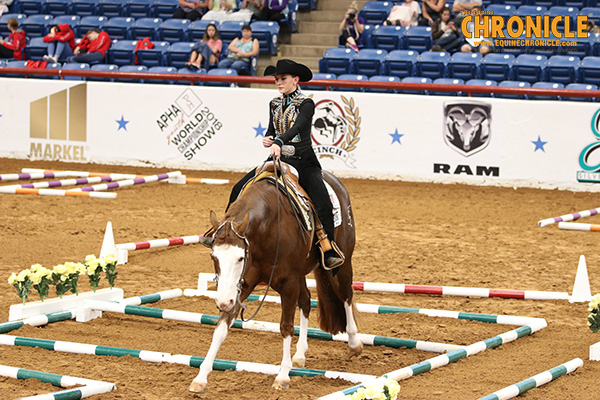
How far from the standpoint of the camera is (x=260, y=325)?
23.0ft

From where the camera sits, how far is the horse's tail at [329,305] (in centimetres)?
684

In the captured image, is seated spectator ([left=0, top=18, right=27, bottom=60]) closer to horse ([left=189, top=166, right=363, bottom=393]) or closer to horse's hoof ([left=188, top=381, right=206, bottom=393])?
horse ([left=189, top=166, right=363, bottom=393])

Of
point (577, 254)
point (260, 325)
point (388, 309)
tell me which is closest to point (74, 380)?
point (260, 325)

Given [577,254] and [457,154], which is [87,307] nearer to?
[577,254]

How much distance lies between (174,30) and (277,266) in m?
15.6

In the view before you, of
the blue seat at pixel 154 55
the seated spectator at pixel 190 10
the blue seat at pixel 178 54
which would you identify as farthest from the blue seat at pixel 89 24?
the blue seat at pixel 178 54

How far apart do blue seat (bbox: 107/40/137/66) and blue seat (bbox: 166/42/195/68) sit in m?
1.00

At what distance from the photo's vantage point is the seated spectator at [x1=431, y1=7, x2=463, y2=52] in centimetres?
1791

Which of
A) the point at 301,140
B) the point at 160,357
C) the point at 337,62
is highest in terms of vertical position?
the point at 337,62

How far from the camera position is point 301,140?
6551 millimetres

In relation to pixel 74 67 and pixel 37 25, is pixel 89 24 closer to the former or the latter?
pixel 37 25

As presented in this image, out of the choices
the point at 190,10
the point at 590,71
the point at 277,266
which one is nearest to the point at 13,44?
the point at 190,10

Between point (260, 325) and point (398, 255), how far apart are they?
12.3 feet

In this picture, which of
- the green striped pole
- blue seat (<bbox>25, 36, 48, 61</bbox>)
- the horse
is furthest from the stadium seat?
the green striped pole
